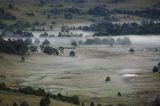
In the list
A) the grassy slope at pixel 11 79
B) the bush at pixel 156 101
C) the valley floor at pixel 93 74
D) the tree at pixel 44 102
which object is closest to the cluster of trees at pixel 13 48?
the valley floor at pixel 93 74

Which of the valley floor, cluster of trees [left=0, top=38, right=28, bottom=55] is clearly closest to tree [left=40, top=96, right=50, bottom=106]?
the valley floor

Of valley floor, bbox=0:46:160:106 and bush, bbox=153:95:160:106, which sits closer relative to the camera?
bush, bbox=153:95:160:106

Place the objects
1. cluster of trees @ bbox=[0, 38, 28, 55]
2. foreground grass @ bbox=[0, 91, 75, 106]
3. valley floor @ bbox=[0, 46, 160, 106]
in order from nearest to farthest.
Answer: foreground grass @ bbox=[0, 91, 75, 106]
valley floor @ bbox=[0, 46, 160, 106]
cluster of trees @ bbox=[0, 38, 28, 55]

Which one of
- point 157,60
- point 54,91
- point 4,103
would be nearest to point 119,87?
point 54,91

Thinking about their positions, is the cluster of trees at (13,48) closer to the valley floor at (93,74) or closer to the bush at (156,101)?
the valley floor at (93,74)

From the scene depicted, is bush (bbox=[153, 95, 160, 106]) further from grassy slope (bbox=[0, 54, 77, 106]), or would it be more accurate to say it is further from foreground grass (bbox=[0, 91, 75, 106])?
grassy slope (bbox=[0, 54, 77, 106])

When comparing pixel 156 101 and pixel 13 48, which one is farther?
pixel 13 48

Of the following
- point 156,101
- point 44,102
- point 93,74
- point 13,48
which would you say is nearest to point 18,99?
point 44,102

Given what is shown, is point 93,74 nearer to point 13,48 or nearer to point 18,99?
point 13,48

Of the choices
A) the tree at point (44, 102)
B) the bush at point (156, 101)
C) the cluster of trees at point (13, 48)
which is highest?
the cluster of trees at point (13, 48)

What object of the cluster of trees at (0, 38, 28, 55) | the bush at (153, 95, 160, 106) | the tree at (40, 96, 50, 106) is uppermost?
the cluster of trees at (0, 38, 28, 55)

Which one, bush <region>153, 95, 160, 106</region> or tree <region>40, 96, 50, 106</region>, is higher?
tree <region>40, 96, 50, 106</region>
